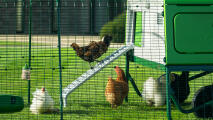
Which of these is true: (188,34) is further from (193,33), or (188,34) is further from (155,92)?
(155,92)

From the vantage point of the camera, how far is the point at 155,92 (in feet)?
24.8

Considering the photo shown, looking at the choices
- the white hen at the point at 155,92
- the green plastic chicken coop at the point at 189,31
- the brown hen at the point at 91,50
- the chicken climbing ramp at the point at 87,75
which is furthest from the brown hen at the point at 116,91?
the brown hen at the point at 91,50

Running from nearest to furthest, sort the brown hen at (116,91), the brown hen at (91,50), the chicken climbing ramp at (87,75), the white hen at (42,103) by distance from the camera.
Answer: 1. the white hen at (42,103)
2. the brown hen at (116,91)
3. the chicken climbing ramp at (87,75)
4. the brown hen at (91,50)

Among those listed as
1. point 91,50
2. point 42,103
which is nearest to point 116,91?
point 42,103

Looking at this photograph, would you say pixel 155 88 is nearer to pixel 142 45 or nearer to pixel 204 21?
pixel 204 21

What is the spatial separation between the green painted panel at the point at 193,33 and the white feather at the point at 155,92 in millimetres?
1793

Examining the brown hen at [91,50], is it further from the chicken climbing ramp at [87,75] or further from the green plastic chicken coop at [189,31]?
the green plastic chicken coop at [189,31]

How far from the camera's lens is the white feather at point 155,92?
753 cm

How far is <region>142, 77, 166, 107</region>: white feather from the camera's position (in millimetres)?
7531

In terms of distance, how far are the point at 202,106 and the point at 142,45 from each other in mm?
4435

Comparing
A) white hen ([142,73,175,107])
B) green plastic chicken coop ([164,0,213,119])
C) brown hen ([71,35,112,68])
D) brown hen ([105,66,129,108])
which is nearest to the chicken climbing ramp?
brown hen ([105,66,129,108])

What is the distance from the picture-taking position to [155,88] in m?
7.52

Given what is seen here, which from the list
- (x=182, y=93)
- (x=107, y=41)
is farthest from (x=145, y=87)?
(x=107, y=41)

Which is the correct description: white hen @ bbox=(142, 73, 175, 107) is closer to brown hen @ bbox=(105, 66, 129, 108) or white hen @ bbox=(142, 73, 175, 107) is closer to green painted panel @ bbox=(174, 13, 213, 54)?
brown hen @ bbox=(105, 66, 129, 108)
